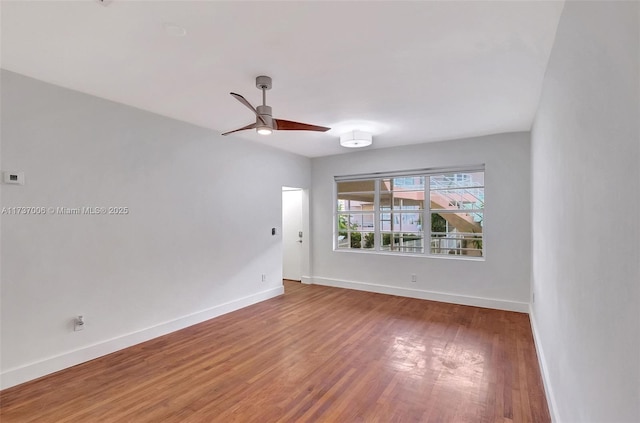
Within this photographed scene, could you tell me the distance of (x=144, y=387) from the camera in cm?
262

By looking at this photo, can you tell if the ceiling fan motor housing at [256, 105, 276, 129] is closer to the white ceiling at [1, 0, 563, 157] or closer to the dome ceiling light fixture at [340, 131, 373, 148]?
the white ceiling at [1, 0, 563, 157]

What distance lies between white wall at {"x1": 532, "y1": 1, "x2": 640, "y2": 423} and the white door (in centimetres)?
511

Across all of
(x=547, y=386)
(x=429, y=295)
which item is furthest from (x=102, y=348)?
(x=429, y=295)

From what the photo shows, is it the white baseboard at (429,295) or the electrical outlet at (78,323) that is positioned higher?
the electrical outlet at (78,323)

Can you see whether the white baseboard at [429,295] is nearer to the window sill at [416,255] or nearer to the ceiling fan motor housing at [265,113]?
the window sill at [416,255]

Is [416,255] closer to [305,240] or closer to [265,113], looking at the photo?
[305,240]

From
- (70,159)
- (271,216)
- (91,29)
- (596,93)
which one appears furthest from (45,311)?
(596,93)

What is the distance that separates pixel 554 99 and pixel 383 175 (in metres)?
3.61

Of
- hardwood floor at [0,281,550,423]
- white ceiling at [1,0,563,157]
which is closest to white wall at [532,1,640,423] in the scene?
white ceiling at [1,0,563,157]

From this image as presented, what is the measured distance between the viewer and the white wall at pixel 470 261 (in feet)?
14.9

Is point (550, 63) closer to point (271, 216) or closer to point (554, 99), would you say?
point (554, 99)

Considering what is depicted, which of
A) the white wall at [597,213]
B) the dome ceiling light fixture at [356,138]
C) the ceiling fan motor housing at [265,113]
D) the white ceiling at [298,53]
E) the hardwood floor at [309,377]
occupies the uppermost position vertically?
the white ceiling at [298,53]

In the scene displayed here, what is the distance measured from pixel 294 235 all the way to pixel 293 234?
4cm

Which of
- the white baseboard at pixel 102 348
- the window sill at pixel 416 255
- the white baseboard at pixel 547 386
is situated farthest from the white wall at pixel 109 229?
the white baseboard at pixel 547 386
